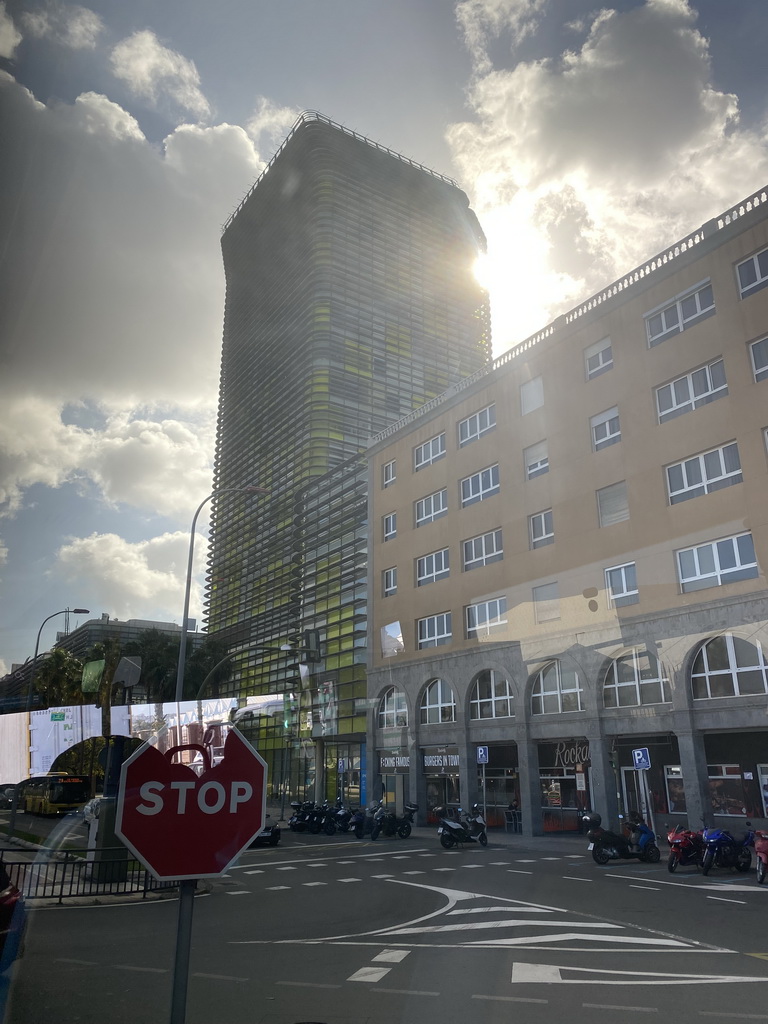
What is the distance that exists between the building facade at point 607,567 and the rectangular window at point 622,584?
0.30 feet

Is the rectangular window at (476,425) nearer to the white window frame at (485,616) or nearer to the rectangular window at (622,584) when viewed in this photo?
the white window frame at (485,616)

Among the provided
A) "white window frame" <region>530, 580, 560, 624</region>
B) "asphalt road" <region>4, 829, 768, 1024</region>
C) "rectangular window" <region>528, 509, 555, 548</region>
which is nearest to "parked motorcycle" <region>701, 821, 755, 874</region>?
"asphalt road" <region>4, 829, 768, 1024</region>

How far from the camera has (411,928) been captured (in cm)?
1029

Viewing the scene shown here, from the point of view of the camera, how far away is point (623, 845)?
19.5 meters

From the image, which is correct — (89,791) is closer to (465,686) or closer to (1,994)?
(465,686)

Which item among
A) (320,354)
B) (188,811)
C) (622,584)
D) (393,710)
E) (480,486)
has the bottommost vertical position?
(188,811)

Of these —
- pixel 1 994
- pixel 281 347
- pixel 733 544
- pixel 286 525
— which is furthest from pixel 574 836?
pixel 281 347

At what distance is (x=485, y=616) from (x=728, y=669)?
11.5 metres

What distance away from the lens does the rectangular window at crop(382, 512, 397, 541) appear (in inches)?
1586

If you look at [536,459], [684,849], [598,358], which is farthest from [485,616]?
[684,849]

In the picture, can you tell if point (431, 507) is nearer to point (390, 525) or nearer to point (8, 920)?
point (390, 525)

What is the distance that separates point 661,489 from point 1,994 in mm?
23268

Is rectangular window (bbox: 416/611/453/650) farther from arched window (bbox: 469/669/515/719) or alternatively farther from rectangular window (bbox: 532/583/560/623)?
rectangular window (bbox: 532/583/560/623)

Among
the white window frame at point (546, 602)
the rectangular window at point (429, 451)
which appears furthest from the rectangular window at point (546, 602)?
the rectangular window at point (429, 451)
